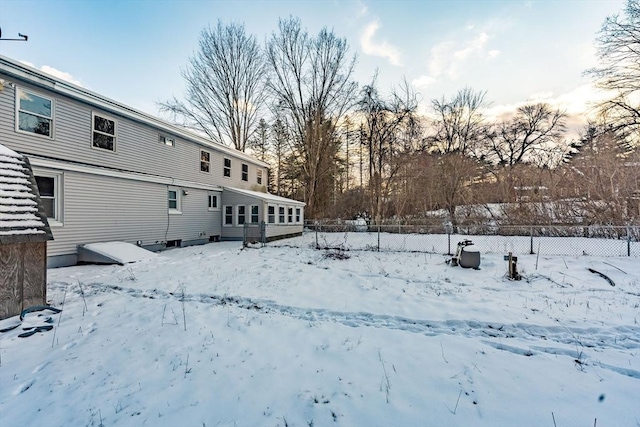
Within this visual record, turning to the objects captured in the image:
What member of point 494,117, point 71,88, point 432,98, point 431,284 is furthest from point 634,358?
point 494,117

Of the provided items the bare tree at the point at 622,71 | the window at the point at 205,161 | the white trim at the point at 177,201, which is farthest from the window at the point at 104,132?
the bare tree at the point at 622,71

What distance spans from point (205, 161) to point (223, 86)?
13112 millimetres

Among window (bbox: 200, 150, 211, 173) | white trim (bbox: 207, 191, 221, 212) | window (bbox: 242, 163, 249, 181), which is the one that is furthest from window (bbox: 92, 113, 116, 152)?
window (bbox: 242, 163, 249, 181)

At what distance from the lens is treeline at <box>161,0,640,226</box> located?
70.8 ft

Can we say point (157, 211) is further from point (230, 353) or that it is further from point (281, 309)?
point (230, 353)

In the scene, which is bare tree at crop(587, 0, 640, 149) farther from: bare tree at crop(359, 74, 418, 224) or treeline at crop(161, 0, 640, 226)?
bare tree at crop(359, 74, 418, 224)

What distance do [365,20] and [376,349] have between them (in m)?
14.6

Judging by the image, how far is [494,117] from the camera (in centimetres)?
2636

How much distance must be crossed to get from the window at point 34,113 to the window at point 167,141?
161 inches

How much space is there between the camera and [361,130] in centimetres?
2373

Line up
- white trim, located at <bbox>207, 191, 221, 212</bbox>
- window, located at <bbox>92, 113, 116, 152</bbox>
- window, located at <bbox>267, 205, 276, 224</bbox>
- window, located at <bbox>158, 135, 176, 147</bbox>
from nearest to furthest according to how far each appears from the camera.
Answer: window, located at <bbox>92, 113, 116, 152</bbox> < window, located at <bbox>158, 135, 176, 147</bbox> < white trim, located at <bbox>207, 191, 221, 212</bbox> < window, located at <bbox>267, 205, 276, 224</bbox>

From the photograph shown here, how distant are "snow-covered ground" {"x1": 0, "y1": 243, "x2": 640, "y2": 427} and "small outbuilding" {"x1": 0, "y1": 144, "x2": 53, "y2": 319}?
393 mm

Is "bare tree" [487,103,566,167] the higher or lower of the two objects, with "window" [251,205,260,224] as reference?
higher

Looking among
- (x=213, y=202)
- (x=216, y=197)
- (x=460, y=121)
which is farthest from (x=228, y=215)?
(x=460, y=121)
